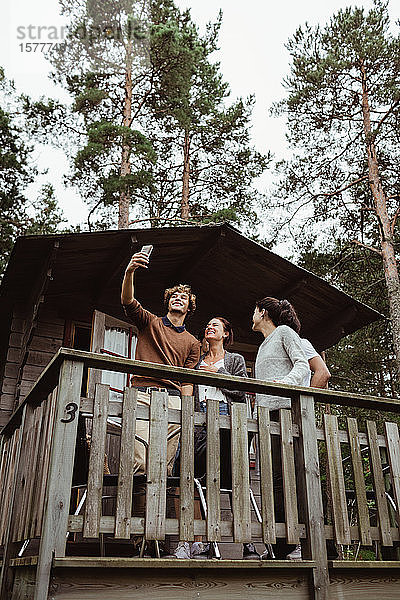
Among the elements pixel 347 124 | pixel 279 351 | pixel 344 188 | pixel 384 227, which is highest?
pixel 347 124

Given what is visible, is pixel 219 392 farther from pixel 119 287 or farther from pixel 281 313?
pixel 119 287

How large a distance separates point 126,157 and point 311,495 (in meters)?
11.5

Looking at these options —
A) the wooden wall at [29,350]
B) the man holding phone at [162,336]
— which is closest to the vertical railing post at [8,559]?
the man holding phone at [162,336]

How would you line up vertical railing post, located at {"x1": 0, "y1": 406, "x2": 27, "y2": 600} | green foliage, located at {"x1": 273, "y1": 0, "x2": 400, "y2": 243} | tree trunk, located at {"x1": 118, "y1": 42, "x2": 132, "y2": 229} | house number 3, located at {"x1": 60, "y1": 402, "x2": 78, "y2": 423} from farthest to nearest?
green foliage, located at {"x1": 273, "y1": 0, "x2": 400, "y2": 243} → tree trunk, located at {"x1": 118, "y1": 42, "x2": 132, "y2": 229} → vertical railing post, located at {"x1": 0, "y1": 406, "x2": 27, "y2": 600} → house number 3, located at {"x1": 60, "y1": 402, "x2": 78, "y2": 423}

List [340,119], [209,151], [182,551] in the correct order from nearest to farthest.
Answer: [182,551], [340,119], [209,151]

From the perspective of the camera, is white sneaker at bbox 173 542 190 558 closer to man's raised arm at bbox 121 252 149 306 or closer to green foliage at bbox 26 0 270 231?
man's raised arm at bbox 121 252 149 306

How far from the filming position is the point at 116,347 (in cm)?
695

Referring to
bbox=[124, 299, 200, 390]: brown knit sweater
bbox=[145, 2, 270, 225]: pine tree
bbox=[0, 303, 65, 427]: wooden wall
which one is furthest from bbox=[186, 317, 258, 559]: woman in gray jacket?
bbox=[145, 2, 270, 225]: pine tree

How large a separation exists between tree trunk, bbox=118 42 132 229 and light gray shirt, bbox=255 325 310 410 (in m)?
9.13

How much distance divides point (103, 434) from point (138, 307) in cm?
179

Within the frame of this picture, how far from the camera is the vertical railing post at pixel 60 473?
8.36ft

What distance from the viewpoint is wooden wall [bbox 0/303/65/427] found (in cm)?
677

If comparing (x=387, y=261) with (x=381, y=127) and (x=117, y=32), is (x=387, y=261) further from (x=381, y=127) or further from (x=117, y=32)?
(x=117, y=32)

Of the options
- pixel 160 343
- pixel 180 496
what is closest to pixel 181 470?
pixel 180 496
